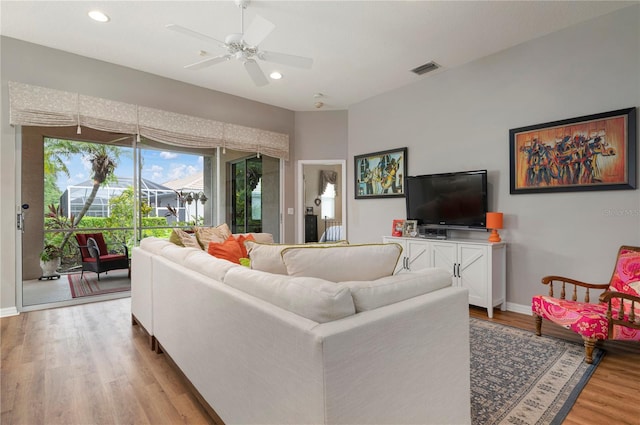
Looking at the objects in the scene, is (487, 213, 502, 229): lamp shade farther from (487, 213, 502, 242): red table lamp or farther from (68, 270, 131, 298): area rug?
(68, 270, 131, 298): area rug

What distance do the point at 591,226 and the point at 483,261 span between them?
101cm

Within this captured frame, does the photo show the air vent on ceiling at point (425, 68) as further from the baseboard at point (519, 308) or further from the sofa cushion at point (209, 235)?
the sofa cushion at point (209, 235)

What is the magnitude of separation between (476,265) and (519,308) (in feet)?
2.29

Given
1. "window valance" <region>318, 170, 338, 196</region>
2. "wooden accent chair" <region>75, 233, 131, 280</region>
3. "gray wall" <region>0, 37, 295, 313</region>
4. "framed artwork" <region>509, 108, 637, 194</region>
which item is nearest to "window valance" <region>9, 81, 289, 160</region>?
"gray wall" <region>0, 37, 295, 313</region>

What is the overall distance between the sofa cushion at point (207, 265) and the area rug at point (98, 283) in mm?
2893

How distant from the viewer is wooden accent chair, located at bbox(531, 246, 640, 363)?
7.33 feet

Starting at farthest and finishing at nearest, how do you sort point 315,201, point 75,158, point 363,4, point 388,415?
point 315,201 < point 75,158 < point 363,4 < point 388,415

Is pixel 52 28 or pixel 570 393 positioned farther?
pixel 52 28

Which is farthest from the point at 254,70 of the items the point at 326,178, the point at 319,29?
the point at 326,178

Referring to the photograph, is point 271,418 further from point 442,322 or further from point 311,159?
point 311,159

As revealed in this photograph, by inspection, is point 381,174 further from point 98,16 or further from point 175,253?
point 98,16

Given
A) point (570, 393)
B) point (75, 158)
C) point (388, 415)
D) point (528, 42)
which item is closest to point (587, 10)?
point (528, 42)

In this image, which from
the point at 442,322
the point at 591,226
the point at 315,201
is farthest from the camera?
the point at 315,201

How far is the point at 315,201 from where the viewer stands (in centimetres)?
756
